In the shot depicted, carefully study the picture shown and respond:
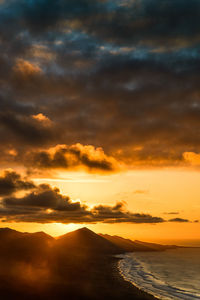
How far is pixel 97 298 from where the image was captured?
176 feet

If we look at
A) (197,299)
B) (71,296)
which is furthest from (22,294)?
(197,299)

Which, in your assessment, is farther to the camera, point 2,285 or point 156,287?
point 156,287

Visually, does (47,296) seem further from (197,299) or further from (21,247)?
(21,247)

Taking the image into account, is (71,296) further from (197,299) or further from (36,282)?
(197,299)

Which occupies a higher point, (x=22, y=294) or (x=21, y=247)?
(x=22, y=294)

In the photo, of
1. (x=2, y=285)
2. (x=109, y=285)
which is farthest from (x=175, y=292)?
(x=2, y=285)

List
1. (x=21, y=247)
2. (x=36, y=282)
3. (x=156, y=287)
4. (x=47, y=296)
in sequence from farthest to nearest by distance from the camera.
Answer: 1. (x=21, y=247)
2. (x=156, y=287)
3. (x=36, y=282)
4. (x=47, y=296)

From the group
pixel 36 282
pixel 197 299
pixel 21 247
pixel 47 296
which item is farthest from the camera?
pixel 21 247

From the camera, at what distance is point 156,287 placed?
75.1 meters

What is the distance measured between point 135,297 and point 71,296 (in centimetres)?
1385

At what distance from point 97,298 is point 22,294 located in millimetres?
15627

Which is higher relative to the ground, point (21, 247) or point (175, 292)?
point (175, 292)

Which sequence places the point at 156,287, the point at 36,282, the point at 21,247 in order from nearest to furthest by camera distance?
the point at 36,282 < the point at 156,287 < the point at 21,247

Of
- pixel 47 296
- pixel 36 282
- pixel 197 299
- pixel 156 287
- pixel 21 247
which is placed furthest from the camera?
pixel 21 247
